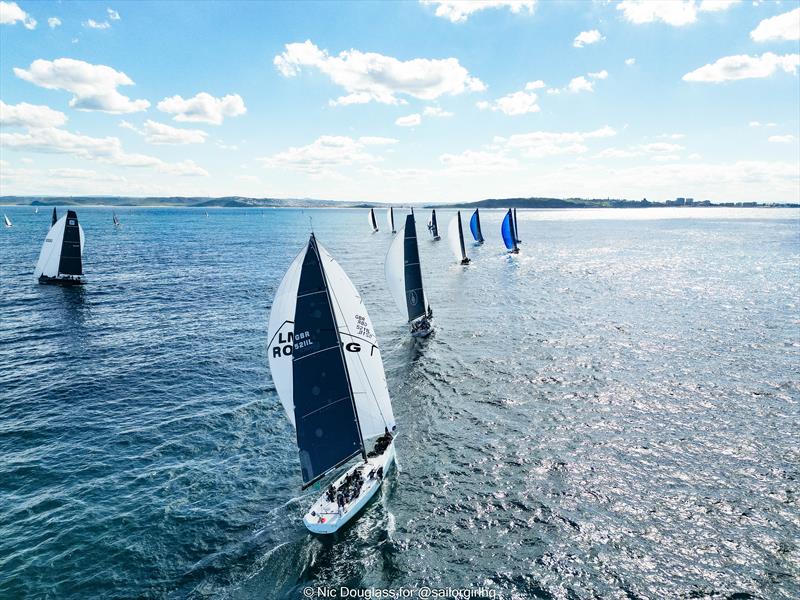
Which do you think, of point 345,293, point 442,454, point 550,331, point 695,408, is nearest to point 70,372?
point 345,293

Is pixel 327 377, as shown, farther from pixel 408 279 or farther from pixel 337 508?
pixel 408 279

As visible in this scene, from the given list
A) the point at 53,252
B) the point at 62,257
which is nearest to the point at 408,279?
the point at 62,257

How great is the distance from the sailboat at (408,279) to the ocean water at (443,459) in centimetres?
251

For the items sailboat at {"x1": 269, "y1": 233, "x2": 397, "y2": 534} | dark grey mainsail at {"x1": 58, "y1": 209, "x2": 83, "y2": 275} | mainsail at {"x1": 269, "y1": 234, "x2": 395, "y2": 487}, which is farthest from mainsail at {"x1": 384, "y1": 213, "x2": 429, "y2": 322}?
dark grey mainsail at {"x1": 58, "y1": 209, "x2": 83, "y2": 275}

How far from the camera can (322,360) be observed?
81.8 feet

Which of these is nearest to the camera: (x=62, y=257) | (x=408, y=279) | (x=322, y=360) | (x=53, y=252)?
(x=322, y=360)

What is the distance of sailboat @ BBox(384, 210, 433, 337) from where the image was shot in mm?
51688

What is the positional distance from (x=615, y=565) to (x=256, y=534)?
1752cm

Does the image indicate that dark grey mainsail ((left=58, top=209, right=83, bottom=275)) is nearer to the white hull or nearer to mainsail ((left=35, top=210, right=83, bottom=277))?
mainsail ((left=35, top=210, right=83, bottom=277))

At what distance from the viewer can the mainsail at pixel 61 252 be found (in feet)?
258

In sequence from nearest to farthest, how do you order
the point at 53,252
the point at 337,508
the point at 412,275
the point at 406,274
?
the point at 337,508, the point at 406,274, the point at 412,275, the point at 53,252

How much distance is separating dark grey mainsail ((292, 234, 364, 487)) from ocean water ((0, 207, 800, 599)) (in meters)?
3.22

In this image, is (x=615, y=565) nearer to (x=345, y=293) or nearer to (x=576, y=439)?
(x=576, y=439)

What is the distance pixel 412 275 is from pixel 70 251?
6369cm
